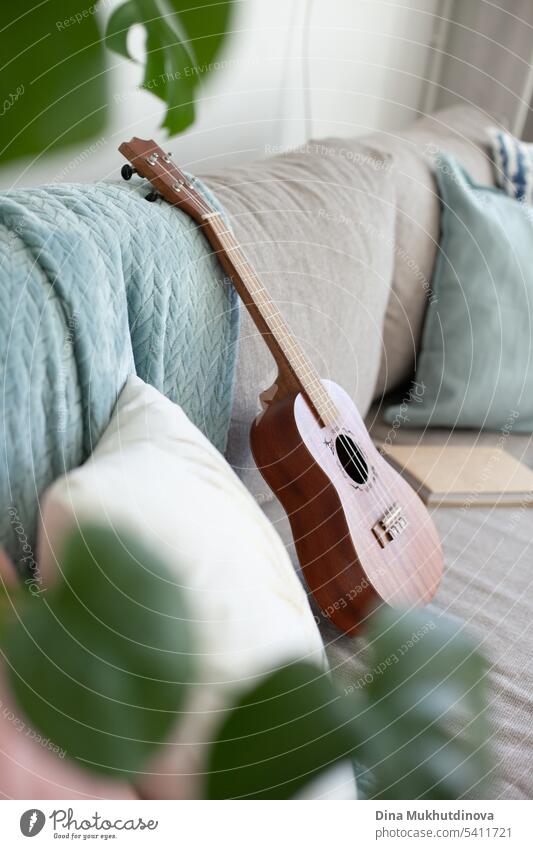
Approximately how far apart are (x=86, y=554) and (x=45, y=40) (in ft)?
2.43

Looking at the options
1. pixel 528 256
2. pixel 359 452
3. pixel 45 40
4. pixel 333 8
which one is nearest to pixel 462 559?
pixel 359 452

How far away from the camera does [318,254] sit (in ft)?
2.70

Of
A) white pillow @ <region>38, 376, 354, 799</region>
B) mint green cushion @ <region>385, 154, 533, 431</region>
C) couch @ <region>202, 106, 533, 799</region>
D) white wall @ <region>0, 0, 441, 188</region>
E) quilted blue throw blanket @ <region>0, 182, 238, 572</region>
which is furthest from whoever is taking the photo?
mint green cushion @ <region>385, 154, 533, 431</region>

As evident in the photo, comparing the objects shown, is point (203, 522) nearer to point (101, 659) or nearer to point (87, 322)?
point (87, 322)

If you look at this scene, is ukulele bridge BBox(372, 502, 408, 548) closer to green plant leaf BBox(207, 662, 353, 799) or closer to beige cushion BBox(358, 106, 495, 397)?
beige cushion BBox(358, 106, 495, 397)

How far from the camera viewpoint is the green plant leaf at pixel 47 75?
0.71m

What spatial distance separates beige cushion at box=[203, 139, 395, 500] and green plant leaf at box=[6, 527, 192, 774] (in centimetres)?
58

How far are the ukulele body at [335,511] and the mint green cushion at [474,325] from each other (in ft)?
1.16

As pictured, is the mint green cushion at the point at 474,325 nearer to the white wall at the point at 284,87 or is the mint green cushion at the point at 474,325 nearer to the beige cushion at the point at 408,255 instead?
the beige cushion at the point at 408,255

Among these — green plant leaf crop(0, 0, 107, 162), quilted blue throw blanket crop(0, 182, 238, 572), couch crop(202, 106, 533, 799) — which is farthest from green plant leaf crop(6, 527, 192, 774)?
green plant leaf crop(0, 0, 107, 162)

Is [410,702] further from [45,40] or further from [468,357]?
[468,357]

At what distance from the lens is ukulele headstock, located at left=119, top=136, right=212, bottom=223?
2.14 ft

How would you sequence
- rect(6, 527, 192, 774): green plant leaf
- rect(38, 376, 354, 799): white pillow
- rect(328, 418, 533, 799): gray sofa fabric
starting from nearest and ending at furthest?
rect(6, 527, 192, 774): green plant leaf, rect(38, 376, 354, 799): white pillow, rect(328, 418, 533, 799): gray sofa fabric

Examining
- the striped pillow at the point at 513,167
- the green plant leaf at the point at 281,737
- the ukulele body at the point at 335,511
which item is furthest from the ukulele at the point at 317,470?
the striped pillow at the point at 513,167
